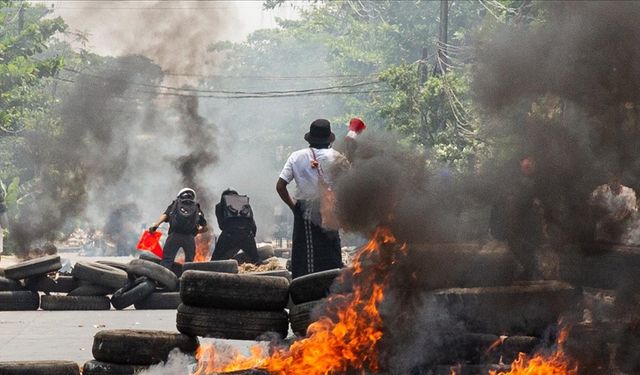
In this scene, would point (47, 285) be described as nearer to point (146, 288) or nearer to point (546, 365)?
point (146, 288)

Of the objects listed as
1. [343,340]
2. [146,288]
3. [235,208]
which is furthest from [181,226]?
[343,340]

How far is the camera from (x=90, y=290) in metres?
17.9

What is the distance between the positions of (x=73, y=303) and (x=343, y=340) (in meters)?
9.45

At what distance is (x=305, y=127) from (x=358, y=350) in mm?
81510

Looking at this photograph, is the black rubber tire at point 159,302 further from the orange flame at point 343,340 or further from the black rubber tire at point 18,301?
the orange flame at point 343,340

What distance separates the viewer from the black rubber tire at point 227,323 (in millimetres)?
9906

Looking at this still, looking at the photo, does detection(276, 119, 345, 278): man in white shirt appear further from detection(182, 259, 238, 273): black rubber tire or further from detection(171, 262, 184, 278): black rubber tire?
detection(171, 262, 184, 278): black rubber tire

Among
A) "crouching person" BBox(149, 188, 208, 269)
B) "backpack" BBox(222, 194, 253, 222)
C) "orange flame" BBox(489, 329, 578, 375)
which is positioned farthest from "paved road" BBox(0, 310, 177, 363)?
"orange flame" BBox(489, 329, 578, 375)

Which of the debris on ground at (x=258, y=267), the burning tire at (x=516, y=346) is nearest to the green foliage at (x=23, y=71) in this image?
the debris on ground at (x=258, y=267)

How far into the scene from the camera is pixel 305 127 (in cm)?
9019

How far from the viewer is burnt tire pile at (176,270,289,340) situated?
9.93m

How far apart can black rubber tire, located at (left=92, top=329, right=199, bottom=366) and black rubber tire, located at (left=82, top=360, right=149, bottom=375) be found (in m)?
0.03

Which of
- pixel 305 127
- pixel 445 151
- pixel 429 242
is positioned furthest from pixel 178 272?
pixel 305 127

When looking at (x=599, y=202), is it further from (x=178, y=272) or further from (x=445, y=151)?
(x=445, y=151)
